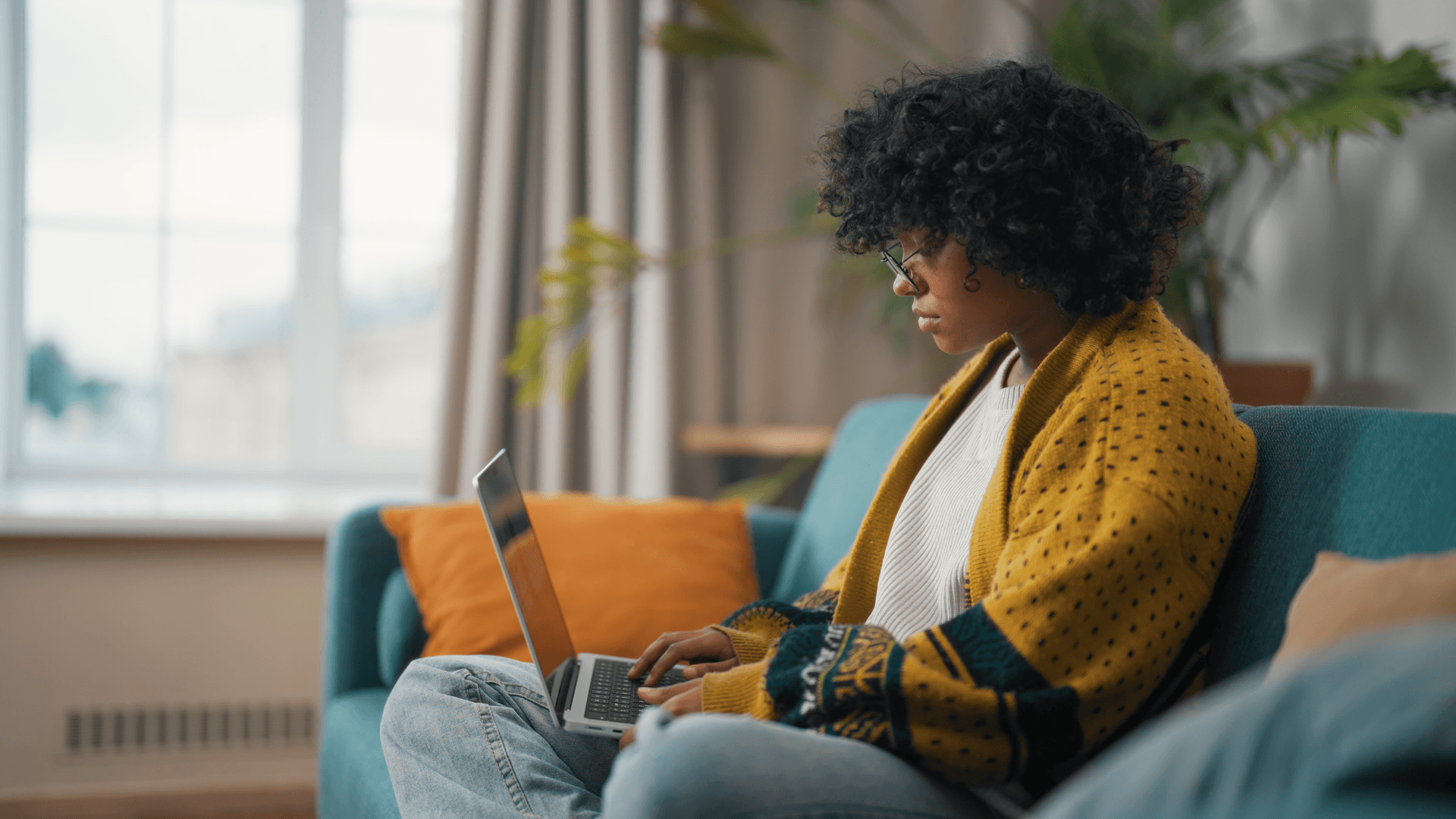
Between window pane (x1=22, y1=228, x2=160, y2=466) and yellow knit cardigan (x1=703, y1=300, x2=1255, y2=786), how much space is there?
2.11 m

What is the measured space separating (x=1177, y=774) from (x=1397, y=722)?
0.33 feet

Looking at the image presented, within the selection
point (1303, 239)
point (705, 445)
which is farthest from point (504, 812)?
point (1303, 239)

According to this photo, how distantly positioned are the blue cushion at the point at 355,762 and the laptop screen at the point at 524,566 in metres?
0.22

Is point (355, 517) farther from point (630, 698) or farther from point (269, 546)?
point (630, 698)

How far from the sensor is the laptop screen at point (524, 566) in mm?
1004

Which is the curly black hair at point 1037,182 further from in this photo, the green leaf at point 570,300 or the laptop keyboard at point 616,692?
the green leaf at point 570,300

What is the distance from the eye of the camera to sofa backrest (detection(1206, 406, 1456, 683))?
77 cm

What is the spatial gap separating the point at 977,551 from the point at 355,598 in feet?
3.49

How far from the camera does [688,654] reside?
1076mm

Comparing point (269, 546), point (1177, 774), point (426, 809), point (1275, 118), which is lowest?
point (269, 546)

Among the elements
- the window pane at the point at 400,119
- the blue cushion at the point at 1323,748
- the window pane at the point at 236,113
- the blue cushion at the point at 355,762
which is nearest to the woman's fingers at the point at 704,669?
the blue cushion at the point at 355,762

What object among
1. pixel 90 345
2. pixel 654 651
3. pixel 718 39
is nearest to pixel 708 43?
pixel 718 39

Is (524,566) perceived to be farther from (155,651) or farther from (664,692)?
(155,651)

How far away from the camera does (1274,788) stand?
18.3 inches
